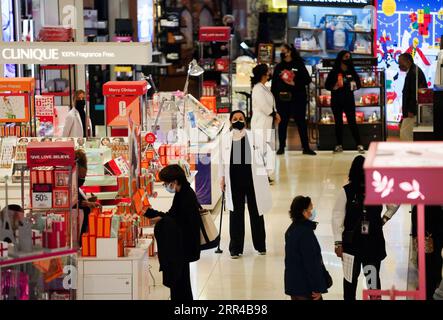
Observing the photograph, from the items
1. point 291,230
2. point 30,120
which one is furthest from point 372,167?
point 30,120

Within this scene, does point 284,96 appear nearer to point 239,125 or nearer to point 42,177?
point 239,125

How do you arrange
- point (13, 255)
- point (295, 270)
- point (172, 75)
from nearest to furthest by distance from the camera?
point (13, 255), point (295, 270), point (172, 75)

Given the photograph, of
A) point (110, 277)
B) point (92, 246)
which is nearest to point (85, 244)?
point (92, 246)

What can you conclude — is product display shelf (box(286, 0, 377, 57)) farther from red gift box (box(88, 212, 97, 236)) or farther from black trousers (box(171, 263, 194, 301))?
red gift box (box(88, 212, 97, 236))

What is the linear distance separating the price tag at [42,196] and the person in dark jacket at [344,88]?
1000 centimetres

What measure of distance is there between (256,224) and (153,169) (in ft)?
3.98

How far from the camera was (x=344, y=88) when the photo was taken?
1752 cm

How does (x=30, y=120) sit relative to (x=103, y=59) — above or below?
below

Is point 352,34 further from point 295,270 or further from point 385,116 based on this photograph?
point 295,270

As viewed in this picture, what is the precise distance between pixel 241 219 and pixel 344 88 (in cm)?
704

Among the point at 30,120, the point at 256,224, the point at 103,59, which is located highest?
the point at 103,59

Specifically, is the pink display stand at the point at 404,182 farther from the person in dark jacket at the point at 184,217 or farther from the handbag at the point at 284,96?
the handbag at the point at 284,96

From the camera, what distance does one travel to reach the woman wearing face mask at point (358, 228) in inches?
317

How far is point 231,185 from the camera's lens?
35.7ft
